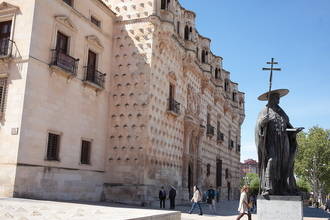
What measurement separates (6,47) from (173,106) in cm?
1047

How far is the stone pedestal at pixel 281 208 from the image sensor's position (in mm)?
7922

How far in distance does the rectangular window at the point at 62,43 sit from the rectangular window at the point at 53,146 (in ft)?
13.1

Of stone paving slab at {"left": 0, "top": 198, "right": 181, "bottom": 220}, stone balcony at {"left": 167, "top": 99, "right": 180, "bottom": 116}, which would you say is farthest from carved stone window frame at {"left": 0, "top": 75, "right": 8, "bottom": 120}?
stone balcony at {"left": 167, "top": 99, "right": 180, "bottom": 116}

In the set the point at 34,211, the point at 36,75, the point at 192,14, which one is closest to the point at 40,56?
the point at 36,75

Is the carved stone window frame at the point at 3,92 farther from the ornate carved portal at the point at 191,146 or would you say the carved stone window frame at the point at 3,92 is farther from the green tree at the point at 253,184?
the green tree at the point at 253,184

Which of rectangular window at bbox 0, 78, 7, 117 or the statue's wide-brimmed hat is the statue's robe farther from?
rectangular window at bbox 0, 78, 7, 117

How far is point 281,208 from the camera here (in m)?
8.00

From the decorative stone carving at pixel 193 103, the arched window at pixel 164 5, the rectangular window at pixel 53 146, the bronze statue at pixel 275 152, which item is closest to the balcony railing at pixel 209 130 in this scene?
the decorative stone carving at pixel 193 103

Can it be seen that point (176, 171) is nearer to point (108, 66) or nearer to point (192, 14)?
point (108, 66)

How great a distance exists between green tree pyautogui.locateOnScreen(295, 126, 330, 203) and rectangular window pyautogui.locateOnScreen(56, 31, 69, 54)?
115 ft

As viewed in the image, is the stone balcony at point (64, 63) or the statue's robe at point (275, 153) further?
the stone balcony at point (64, 63)

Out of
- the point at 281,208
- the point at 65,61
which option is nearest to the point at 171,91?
the point at 65,61

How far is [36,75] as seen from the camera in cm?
1584

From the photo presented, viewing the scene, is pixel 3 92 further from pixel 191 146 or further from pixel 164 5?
pixel 191 146
